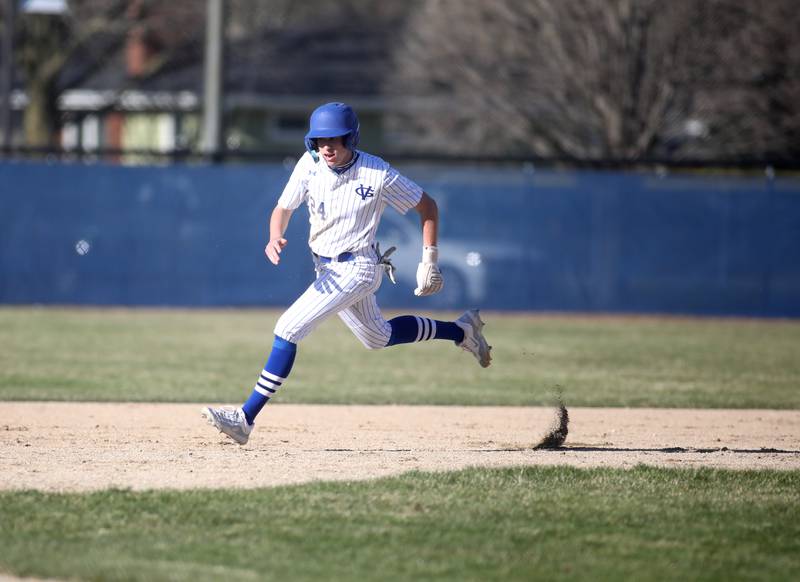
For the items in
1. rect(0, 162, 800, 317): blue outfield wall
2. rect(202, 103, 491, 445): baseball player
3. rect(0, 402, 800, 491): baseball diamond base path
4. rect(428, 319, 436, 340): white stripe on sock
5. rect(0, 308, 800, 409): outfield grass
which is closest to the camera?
rect(0, 402, 800, 491): baseball diamond base path

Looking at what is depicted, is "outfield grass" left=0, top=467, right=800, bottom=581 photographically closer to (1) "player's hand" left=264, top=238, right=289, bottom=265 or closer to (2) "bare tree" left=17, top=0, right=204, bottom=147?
(1) "player's hand" left=264, top=238, right=289, bottom=265

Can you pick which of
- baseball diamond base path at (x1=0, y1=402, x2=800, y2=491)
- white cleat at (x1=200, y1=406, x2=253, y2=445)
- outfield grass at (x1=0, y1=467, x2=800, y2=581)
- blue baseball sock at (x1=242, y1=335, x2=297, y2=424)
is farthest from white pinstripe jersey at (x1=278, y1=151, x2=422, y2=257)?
outfield grass at (x1=0, y1=467, x2=800, y2=581)

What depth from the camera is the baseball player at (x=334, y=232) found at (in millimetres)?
6398

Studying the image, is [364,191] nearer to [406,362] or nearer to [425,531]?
[425,531]

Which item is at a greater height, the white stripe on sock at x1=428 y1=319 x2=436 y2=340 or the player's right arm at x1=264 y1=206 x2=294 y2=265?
the player's right arm at x1=264 y1=206 x2=294 y2=265

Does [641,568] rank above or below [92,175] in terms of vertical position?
below

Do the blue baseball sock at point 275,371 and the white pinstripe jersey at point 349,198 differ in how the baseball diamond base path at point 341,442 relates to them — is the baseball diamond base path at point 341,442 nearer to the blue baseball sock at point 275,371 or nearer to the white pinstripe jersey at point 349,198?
the blue baseball sock at point 275,371

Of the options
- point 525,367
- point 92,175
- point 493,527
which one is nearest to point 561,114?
point 92,175

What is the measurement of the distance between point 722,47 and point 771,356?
307 inches

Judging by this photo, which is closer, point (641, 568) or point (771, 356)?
point (641, 568)

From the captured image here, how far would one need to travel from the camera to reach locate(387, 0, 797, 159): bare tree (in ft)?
64.0

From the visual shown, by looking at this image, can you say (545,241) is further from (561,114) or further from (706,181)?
(561,114)

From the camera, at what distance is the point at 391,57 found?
3141 cm

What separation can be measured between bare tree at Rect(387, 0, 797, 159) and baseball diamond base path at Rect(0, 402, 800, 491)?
35.9 ft
